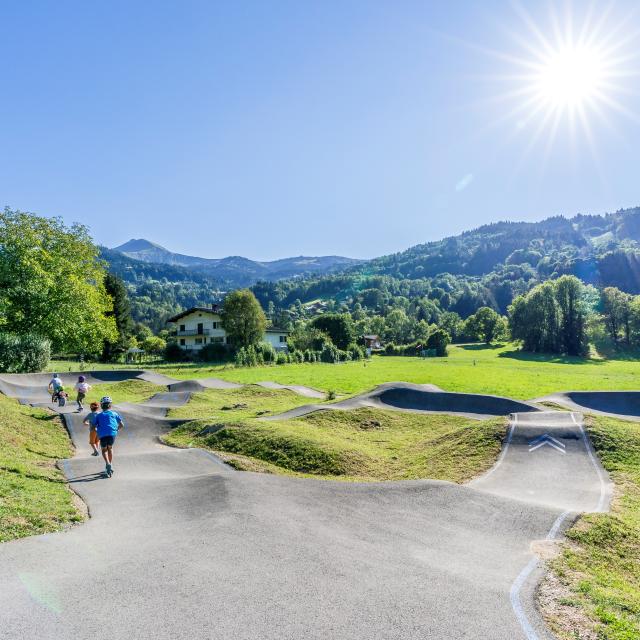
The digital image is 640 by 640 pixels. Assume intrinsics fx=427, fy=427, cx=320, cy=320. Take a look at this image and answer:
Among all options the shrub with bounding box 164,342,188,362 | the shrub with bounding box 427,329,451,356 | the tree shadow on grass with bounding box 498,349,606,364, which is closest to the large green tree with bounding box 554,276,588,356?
the tree shadow on grass with bounding box 498,349,606,364

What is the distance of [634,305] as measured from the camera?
8819cm

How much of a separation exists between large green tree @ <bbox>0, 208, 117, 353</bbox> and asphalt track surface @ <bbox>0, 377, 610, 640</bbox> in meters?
29.4

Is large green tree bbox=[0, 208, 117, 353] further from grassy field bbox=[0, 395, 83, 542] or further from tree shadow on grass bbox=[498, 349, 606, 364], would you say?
tree shadow on grass bbox=[498, 349, 606, 364]

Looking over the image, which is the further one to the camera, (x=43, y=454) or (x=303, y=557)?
(x=43, y=454)

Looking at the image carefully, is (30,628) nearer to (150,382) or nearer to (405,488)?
(405,488)

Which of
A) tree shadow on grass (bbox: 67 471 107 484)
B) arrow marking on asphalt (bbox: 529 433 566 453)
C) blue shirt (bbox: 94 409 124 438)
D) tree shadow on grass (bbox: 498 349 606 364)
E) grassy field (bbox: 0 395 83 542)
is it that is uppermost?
blue shirt (bbox: 94 409 124 438)

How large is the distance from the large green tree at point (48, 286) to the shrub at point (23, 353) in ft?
8.66

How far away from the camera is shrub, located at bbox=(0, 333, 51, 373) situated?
1257 inches

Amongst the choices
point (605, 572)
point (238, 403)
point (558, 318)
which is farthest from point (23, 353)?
point (558, 318)

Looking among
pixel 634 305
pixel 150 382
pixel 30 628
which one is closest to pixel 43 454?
pixel 30 628

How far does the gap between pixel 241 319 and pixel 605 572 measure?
5988 cm

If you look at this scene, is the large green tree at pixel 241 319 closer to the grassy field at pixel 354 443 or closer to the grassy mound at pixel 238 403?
the grassy mound at pixel 238 403

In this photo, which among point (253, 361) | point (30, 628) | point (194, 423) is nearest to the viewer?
point (30, 628)

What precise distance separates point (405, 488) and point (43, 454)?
39.3ft
